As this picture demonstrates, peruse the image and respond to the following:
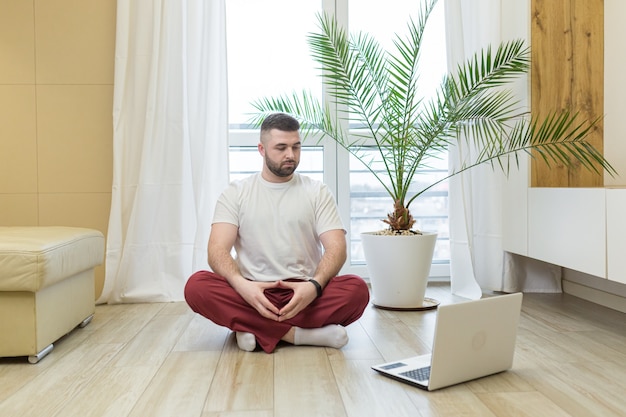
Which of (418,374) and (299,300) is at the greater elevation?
(299,300)

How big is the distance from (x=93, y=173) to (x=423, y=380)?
277 cm

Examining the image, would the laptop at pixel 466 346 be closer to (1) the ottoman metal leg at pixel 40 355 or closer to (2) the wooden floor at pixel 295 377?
(2) the wooden floor at pixel 295 377

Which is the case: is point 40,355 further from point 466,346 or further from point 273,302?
point 466,346

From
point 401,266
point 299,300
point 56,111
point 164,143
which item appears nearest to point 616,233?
point 401,266

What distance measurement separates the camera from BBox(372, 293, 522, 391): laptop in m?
2.24

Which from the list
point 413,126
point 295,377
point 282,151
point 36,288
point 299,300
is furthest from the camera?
point 413,126

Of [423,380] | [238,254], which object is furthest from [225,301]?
[423,380]

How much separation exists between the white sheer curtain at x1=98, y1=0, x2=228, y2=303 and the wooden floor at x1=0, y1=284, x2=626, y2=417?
75 cm

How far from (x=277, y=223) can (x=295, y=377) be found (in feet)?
2.83

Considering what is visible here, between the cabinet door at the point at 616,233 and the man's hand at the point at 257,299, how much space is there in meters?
1.46

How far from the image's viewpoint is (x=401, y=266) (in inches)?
154

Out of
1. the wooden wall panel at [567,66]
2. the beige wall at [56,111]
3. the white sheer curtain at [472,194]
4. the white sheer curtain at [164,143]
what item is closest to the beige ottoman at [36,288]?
the white sheer curtain at [164,143]

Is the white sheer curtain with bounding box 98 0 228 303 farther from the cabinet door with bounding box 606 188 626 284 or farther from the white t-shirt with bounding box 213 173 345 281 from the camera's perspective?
the cabinet door with bounding box 606 188 626 284

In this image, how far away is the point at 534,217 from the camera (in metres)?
3.99
